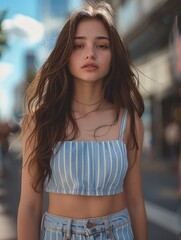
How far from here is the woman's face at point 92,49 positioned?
2.09 m

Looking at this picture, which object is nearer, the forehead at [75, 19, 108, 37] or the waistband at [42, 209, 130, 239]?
the waistband at [42, 209, 130, 239]

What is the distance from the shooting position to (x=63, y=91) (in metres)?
2.18

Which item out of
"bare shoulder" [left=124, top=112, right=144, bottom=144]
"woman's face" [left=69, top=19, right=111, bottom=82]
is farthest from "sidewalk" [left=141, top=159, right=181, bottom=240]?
"woman's face" [left=69, top=19, right=111, bottom=82]

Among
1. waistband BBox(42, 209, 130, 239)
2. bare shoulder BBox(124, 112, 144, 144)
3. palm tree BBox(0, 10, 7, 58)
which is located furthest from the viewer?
palm tree BBox(0, 10, 7, 58)

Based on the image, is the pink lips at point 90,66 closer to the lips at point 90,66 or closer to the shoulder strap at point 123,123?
the lips at point 90,66

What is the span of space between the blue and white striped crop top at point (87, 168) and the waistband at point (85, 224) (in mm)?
105

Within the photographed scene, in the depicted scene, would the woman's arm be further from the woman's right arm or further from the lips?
the woman's right arm

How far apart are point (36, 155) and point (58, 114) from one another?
229mm

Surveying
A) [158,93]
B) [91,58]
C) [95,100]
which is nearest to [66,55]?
[91,58]

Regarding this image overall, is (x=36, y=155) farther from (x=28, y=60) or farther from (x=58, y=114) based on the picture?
(x=28, y=60)

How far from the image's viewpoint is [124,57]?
7.22ft

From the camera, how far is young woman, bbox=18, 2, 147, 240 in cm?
200

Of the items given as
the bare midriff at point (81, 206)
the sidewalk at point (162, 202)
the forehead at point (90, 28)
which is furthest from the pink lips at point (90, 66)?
the sidewalk at point (162, 202)

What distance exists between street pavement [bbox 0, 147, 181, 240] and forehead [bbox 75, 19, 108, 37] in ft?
3.66
